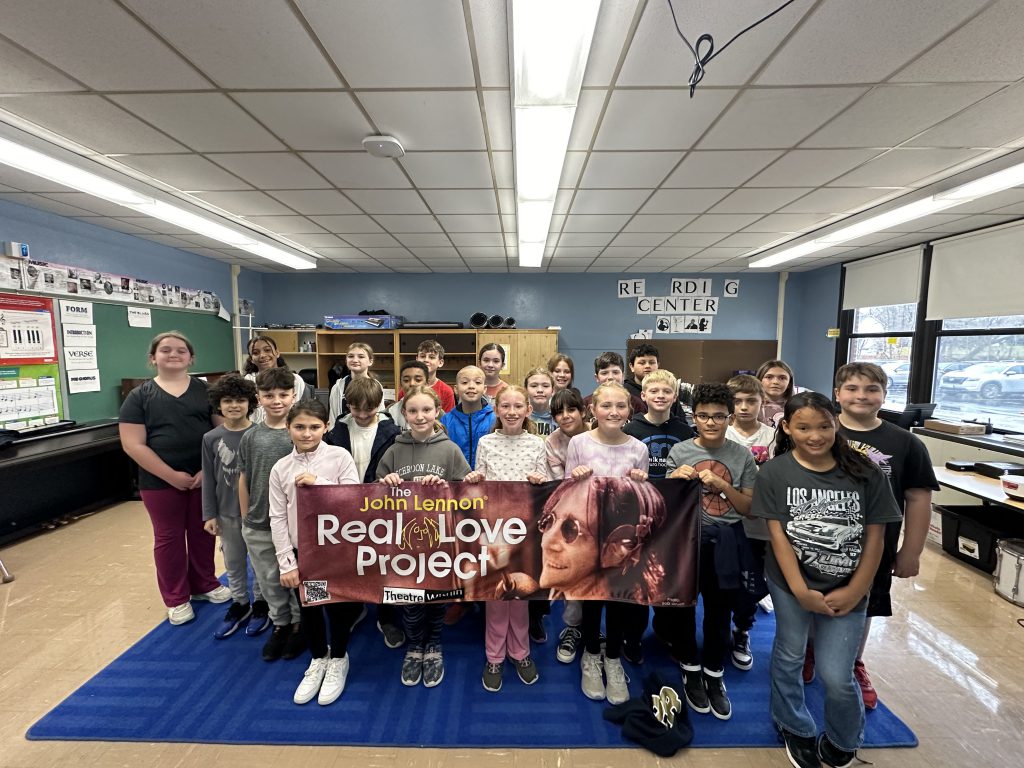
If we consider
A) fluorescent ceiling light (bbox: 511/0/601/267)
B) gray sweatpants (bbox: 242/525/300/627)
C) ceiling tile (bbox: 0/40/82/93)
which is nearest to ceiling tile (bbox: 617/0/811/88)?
fluorescent ceiling light (bbox: 511/0/601/267)

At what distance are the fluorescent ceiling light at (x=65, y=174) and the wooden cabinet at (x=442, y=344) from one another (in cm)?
321

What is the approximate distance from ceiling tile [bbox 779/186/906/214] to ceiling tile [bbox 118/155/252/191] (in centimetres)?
→ 459

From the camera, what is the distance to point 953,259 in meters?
4.32

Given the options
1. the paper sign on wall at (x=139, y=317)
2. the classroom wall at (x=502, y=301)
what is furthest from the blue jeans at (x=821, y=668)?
the paper sign on wall at (x=139, y=317)

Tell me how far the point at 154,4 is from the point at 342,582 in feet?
7.94

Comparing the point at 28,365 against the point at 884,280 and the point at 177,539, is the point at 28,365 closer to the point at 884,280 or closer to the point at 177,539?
the point at 177,539

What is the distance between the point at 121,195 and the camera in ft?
10.6

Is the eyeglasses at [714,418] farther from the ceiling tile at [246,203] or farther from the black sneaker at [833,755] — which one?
the ceiling tile at [246,203]

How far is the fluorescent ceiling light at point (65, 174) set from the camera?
8.30 ft

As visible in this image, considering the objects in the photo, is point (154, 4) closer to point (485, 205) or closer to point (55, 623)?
point (485, 205)

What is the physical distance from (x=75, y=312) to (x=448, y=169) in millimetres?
3995

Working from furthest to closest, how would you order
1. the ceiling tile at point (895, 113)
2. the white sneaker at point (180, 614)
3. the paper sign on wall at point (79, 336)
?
1. the paper sign on wall at point (79, 336)
2. the white sneaker at point (180, 614)
3. the ceiling tile at point (895, 113)

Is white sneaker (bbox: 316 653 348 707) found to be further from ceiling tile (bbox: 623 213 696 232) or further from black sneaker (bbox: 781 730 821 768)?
ceiling tile (bbox: 623 213 696 232)

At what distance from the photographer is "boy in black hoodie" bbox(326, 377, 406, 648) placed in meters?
2.14
